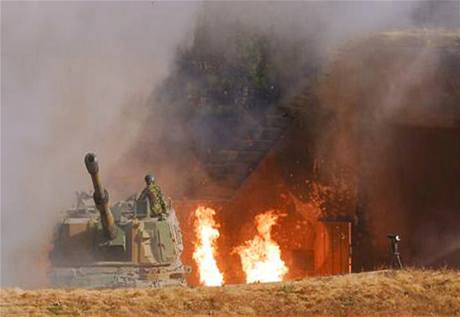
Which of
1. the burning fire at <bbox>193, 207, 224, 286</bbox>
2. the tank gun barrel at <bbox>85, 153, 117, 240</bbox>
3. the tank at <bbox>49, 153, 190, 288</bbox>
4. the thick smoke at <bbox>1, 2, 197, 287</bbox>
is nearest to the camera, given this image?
the tank gun barrel at <bbox>85, 153, 117, 240</bbox>

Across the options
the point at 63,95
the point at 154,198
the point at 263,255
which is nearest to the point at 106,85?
the point at 63,95

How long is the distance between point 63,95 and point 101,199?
222 inches

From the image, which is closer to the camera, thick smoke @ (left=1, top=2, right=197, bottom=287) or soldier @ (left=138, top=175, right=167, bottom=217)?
soldier @ (left=138, top=175, right=167, bottom=217)

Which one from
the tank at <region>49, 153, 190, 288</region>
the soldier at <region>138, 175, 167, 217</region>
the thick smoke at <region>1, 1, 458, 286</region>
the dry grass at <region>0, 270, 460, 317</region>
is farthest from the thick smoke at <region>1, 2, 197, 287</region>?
the dry grass at <region>0, 270, 460, 317</region>

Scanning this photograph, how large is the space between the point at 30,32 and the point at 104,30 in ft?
5.99

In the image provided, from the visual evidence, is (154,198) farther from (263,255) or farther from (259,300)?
(263,255)

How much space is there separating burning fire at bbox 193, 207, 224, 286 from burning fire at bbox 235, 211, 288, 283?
2.48 ft

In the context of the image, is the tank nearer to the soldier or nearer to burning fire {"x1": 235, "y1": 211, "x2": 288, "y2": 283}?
the soldier

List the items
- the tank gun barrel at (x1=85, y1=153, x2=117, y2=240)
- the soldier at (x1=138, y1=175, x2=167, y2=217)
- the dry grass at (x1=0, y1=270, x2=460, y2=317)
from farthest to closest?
the soldier at (x1=138, y1=175, x2=167, y2=217)
the tank gun barrel at (x1=85, y1=153, x2=117, y2=240)
the dry grass at (x1=0, y1=270, x2=460, y2=317)

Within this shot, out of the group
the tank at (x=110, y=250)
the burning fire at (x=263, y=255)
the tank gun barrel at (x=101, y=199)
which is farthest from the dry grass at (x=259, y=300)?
the burning fire at (x=263, y=255)

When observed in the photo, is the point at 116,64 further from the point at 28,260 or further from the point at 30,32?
the point at 28,260

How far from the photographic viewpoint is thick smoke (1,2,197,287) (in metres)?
17.2

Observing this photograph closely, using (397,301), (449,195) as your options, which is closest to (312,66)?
(449,195)

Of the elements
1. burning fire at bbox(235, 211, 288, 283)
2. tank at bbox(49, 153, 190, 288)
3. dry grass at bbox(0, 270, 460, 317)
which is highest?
burning fire at bbox(235, 211, 288, 283)
